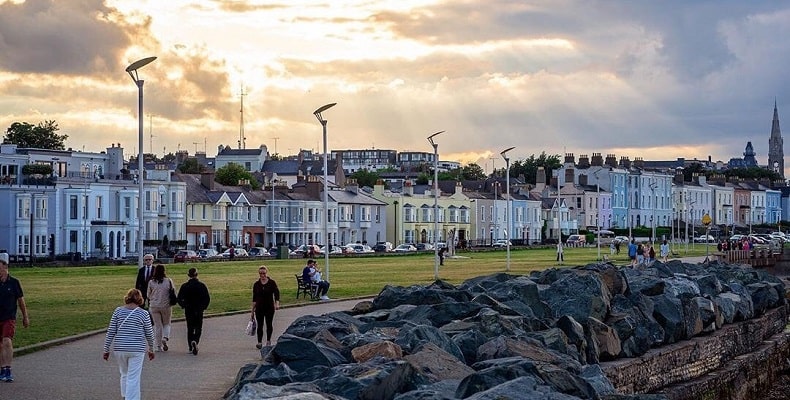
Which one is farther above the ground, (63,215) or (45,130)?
(45,130)

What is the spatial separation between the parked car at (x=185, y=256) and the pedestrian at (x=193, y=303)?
62.0 metres

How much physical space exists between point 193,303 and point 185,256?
65958 mm

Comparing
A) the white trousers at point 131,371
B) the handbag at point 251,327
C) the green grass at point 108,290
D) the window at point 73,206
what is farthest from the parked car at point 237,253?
the white trousers at point 131,371

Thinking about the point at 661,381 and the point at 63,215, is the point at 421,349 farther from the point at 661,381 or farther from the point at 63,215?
the point at 63,215

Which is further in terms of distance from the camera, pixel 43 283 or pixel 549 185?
pixel 549 185

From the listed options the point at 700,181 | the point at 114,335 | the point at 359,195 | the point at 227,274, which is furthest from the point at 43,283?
the point at 700,181

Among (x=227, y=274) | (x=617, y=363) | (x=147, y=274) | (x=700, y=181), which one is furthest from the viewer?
(x=700, y=181)

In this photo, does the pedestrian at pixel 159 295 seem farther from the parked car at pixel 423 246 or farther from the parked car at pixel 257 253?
the parked car at pixel 423 246

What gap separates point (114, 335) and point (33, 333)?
39.4ft

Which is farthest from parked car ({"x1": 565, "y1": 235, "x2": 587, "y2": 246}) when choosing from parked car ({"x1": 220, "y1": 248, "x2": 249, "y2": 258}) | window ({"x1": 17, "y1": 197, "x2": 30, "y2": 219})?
window ({"x1": 17, "y1": 197, "x2": 30, "y2": 219})

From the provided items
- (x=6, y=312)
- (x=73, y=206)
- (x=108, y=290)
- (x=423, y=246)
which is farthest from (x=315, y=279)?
(x=423, y=246)

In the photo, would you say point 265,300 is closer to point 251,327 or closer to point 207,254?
point 251,327

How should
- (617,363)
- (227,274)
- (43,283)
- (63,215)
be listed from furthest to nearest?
(63,215), (227,274), (43,283), (617,363)

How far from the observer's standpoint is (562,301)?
2783 centimetres
